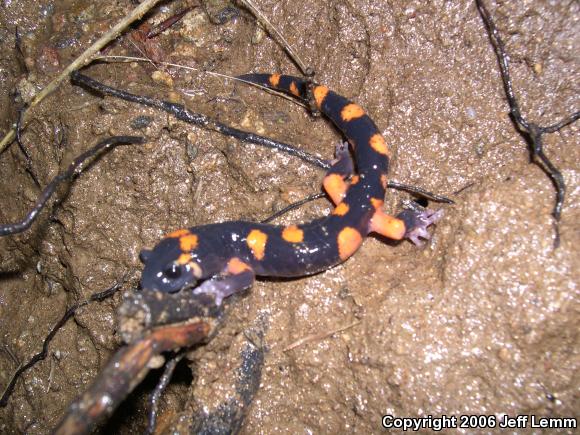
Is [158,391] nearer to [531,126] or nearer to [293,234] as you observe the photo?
[293,234]

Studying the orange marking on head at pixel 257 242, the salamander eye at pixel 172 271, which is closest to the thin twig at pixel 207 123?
the orange marking on head at pixel 257 242

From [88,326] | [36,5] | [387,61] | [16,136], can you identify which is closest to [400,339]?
[387,61]

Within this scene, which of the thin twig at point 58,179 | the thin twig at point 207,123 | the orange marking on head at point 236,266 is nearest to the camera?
the thin twig at point 58,179

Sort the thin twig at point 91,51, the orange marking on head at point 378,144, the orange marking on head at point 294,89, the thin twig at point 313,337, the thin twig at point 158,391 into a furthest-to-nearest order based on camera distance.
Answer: the thin twig at point 91,51
the orange marking on head at point 294,89
the orange marking on head at point 378,144
the thin twig at point 313,337
the thin twig at point 158,391

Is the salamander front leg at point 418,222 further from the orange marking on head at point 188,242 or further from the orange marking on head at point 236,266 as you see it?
the orange marking on head at point 188,242

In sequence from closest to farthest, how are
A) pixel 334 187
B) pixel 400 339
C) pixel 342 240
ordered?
pixel 400 339, pixel 342 240, pixel 334 187

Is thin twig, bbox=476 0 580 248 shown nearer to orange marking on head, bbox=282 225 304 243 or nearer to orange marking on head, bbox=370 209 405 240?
orange marking on head, bbox=370 209 405 240

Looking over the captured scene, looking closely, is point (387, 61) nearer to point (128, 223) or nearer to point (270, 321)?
point (270, 321)
